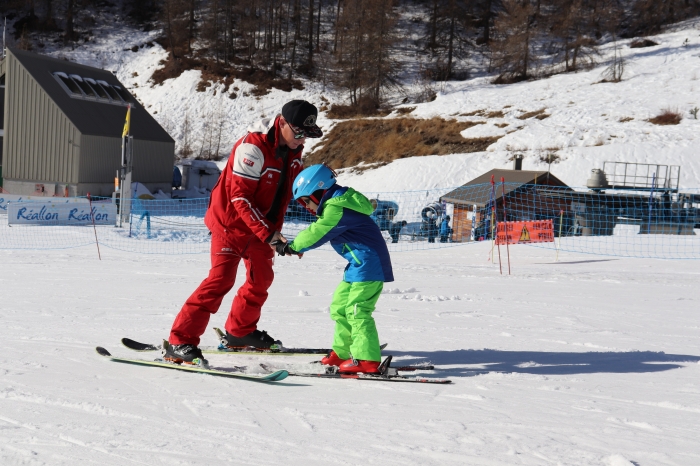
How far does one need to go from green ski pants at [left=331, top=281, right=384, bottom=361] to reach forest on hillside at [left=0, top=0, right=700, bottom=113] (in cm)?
4177

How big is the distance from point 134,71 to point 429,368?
2111 inches

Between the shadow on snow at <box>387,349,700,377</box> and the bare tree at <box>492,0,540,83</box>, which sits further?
the bare tree at <box>492,0,540,83</box>

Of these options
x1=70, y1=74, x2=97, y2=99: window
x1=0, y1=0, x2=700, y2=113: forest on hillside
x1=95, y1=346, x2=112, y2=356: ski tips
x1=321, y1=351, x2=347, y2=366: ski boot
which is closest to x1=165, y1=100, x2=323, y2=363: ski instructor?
x1=95, y1=346, x2=112, y2=356: ski tips

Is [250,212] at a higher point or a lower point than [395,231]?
higher

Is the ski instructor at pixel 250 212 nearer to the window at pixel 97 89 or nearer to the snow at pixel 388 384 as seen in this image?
the snow at pixel 388 384

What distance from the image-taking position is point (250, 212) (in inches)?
183

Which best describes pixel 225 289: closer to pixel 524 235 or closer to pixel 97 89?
pixel 524 235

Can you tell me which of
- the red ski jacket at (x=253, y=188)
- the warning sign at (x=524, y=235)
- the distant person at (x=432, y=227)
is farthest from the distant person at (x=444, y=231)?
the red ski jacket at (x=253, y=188)

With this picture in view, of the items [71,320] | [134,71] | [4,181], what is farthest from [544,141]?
[134,71]

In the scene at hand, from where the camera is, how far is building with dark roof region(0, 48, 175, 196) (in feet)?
88.0


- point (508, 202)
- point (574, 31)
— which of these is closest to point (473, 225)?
point (508, 202)

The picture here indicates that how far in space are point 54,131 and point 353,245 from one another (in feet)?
84.0

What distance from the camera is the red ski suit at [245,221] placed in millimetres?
4711

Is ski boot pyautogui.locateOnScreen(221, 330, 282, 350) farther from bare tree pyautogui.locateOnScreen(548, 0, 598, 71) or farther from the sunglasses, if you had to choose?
bare tree pyautogui.locateOnScreen(548, 0, 598, 71)
